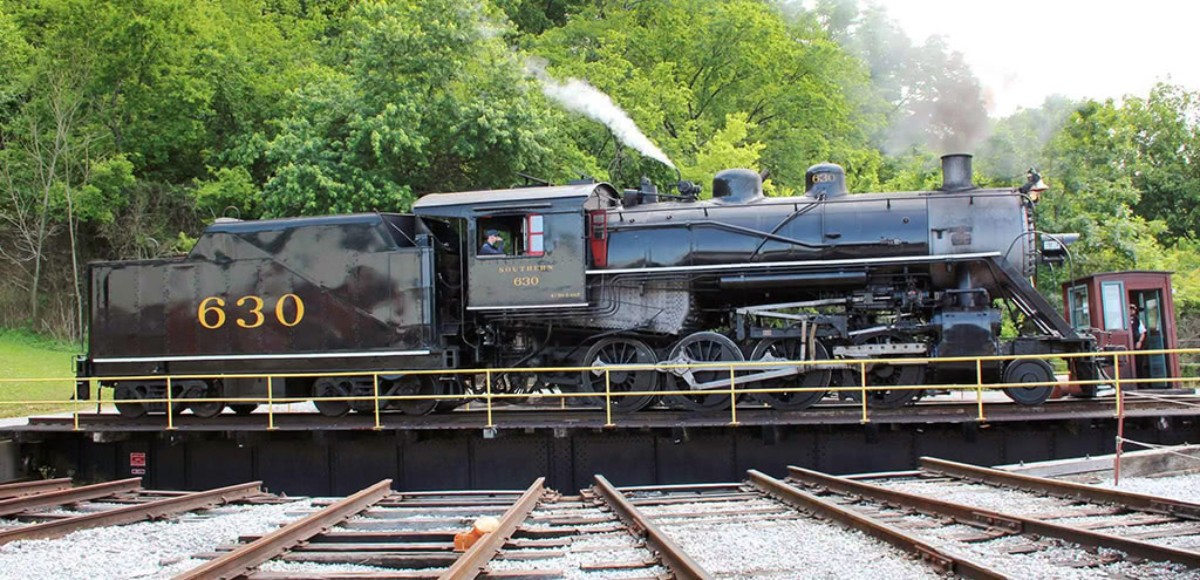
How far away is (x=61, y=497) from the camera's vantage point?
9.21m

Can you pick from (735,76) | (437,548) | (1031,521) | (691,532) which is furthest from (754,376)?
(735,76)

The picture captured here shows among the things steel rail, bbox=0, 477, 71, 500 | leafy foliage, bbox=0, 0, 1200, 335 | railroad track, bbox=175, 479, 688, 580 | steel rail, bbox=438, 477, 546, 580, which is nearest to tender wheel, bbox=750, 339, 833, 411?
railroad track, bbox=175, 479, 688, 580

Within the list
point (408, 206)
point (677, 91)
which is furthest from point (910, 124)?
point (408, 206)

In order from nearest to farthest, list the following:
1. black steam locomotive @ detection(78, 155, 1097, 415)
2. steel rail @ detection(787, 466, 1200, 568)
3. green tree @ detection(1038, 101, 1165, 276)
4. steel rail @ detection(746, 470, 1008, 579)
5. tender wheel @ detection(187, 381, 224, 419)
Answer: steel rail @ detection(746, 470, 1008, 579), steel rail @ detection(787, 466, 1200, 568), black steam locomotive @ detection(78, 155, 1097, 415), tender wheel @ detection(187, 381, 224, 419), green tree @ detection(1038, 101, 1165, 276)

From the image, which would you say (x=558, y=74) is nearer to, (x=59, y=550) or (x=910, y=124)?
(x=910, y=124)

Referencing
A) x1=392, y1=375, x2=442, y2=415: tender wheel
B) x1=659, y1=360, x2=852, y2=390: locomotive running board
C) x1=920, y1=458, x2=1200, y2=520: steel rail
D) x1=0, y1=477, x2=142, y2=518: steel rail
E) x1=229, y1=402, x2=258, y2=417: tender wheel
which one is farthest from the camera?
x1=229, y1=402, x2=258, y2=417: tender wheel

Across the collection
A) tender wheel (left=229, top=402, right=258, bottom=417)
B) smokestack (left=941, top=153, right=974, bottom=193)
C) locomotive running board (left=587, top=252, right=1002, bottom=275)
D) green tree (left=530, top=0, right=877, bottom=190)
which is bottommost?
tender wheel (left=229, top=402, right=258, bottom=417)

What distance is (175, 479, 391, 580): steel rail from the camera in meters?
5.60

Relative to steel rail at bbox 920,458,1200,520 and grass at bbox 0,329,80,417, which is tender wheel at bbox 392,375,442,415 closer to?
steel rail at bbox 920,458,1200,520

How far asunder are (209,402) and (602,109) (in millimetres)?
9761

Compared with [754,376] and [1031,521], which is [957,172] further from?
[1031,521]

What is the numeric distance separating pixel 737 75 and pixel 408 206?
12.8m

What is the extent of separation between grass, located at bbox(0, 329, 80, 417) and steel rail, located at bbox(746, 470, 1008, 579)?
16550mm

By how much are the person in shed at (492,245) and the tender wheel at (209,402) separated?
446 centimetres
